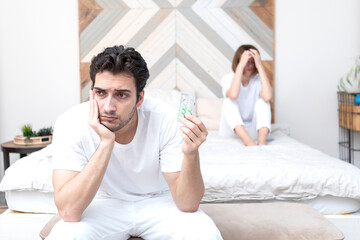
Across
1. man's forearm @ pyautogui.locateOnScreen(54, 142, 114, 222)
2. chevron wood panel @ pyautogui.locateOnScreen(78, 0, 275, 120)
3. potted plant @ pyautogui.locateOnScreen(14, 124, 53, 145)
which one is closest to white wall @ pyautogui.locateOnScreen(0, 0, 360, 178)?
chevron wood panel @ pyautogui.locateOnScreen(78, 0, 275, 120)

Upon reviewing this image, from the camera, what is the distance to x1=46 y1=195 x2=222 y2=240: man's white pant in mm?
1445

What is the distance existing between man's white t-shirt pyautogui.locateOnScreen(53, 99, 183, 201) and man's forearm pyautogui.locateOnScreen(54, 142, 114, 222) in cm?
11

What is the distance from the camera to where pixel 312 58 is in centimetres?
418

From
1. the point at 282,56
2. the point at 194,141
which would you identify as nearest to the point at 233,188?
the point at 194,141

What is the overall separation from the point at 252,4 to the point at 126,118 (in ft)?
9.48

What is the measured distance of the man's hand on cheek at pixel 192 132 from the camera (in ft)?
4.74

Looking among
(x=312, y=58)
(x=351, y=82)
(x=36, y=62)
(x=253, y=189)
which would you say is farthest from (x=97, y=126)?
(x=351, y=82)

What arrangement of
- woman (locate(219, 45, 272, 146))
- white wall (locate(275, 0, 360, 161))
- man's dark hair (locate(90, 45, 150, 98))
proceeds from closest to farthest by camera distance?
man's dark hair (locate(90, 45, 150, 98)), woman (locate(219, 45, 272, 146)), white wall (locate(275, 0, 360, 161))

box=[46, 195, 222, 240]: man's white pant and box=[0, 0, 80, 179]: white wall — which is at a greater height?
box=[0, 0, 80, 179]: white wall

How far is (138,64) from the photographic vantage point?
159cm

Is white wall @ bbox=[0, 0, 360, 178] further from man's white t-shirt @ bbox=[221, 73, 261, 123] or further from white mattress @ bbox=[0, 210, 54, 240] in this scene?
white mattress @ bbox=[0, 210, 54, 240]

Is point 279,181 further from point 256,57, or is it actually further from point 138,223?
point 256,57

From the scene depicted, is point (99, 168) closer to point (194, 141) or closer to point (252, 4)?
point (194, 141)

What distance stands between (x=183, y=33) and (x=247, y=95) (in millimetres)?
1123
